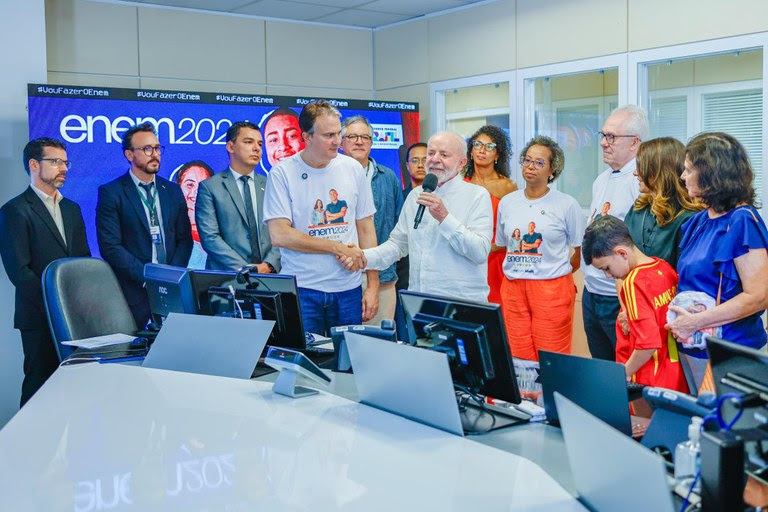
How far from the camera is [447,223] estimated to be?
3.89 meters

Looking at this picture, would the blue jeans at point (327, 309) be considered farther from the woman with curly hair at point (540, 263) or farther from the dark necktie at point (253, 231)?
the dark necktie at point (253, 231)

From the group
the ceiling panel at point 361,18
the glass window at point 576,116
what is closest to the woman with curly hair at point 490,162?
the glass window at point 576,116

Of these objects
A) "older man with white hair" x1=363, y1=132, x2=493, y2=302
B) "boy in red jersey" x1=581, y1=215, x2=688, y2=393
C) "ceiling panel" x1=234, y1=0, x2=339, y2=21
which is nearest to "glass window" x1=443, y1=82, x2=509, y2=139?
"ceiling panel" x1=234, y1=0, x2=339, y2=21

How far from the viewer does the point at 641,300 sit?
298cm

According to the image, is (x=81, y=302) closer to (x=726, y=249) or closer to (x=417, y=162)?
(x=417, y=162)

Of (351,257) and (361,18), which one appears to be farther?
(361,18)

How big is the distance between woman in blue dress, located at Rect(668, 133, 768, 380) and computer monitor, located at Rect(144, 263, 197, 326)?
6.27 feet

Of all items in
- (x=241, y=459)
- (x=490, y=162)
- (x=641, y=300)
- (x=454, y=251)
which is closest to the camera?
(x=241, y=459)

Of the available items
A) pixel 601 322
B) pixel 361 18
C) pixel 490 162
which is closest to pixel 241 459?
pixel 601 322

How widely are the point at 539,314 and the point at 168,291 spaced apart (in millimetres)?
2003

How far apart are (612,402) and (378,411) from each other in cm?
76

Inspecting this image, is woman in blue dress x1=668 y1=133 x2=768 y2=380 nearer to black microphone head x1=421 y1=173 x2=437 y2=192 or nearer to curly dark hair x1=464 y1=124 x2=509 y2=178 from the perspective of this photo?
black microphone head x1=421 y1=173 x2=437 y2=192

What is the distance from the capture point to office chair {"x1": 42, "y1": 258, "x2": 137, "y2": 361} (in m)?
3.87

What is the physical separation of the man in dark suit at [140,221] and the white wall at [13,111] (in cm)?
65
